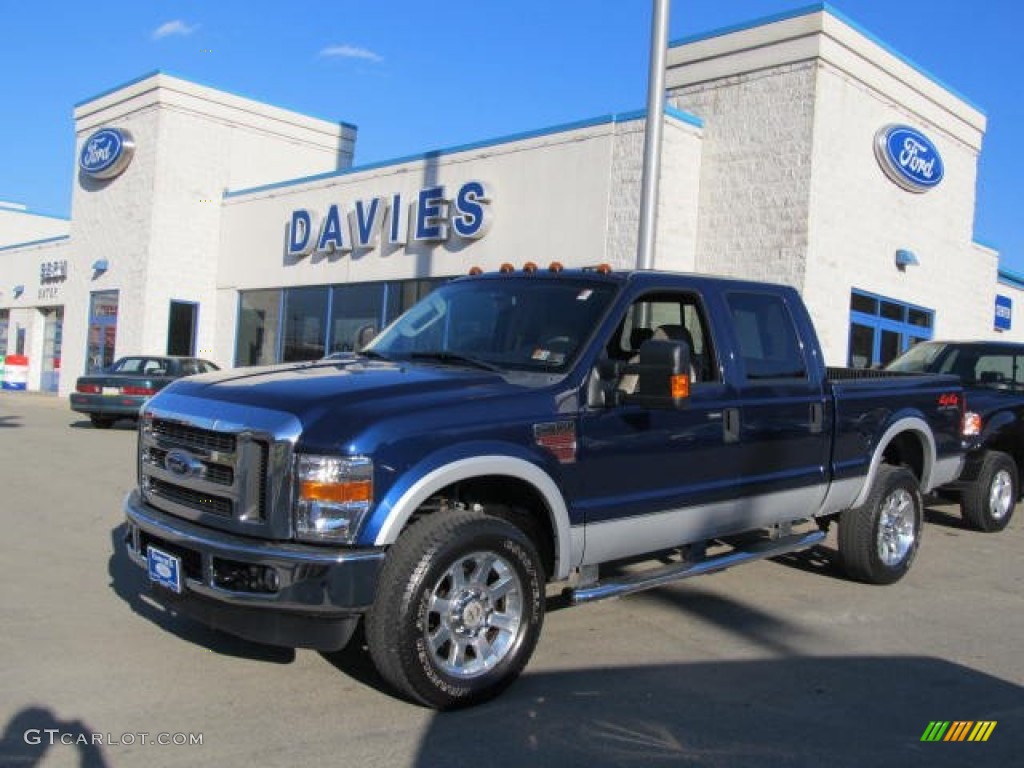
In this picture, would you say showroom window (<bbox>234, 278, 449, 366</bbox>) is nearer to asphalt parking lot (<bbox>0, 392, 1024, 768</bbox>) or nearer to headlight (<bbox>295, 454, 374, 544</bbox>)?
asphalt parking lot (<bbox>0, 392, 1024, 768</bbox>)

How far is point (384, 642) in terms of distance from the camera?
3861 mm

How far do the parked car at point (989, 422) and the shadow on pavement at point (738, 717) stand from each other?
449cm

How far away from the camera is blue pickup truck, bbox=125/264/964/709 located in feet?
12.6

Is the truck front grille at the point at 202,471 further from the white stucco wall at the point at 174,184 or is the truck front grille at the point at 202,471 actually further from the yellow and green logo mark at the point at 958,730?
the white stucco wall at the point at 174,184

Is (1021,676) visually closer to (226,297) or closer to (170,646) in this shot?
(170,646)

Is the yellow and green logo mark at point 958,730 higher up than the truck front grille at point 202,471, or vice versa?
the truck front grille at point 202,471

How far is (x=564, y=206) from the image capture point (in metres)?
15.5

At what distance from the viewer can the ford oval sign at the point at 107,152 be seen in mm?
24359

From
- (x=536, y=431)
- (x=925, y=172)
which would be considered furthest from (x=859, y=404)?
(x=925, y=172)

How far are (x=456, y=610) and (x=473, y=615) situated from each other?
0.10m

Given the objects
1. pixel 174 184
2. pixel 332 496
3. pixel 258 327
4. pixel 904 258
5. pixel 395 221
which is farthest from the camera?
pixel 174 184

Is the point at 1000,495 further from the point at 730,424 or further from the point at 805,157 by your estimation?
the point at 805,157

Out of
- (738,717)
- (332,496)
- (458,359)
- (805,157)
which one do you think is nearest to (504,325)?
(458,359)

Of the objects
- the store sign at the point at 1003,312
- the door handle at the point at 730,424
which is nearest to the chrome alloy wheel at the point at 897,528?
the door handle at the point at 730,424
